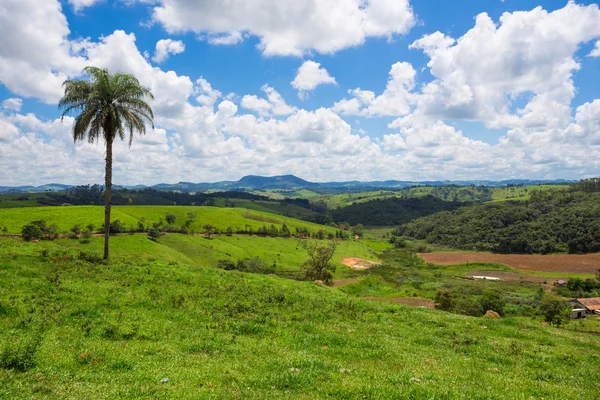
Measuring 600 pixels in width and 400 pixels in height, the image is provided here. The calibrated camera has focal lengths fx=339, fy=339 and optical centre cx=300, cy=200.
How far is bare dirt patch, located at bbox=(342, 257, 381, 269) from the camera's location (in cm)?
14505

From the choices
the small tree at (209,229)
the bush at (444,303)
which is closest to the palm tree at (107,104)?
the bush at (444,303)

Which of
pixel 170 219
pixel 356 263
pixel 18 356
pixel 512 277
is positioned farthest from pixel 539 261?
pixel 18 356

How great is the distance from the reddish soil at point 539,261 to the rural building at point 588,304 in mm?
69896

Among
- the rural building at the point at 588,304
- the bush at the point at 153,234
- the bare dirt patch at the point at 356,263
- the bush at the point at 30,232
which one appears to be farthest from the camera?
the bare dirt patch at the point at 356,263

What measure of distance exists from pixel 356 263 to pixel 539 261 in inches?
3875

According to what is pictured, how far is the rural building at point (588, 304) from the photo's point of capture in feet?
267

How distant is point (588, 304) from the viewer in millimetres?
84625

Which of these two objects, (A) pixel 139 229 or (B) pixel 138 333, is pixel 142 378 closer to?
(B) pixel 138 333

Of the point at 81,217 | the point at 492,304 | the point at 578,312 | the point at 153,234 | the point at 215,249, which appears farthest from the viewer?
the point at 215,249

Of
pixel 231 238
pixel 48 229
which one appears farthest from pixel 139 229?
pixel 231 238

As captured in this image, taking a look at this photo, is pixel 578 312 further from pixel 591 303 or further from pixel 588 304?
pixel 591 303

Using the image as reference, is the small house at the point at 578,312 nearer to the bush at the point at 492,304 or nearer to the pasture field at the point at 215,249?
the bush at the point at 492,304

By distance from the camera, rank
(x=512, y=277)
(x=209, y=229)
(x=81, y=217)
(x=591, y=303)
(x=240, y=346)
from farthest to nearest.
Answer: (x=209, y=229)
(x=512, y=277)
(x=81, y=217)
(x=591, y=303)
(x=240, y=346)

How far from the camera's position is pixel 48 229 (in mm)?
85625
